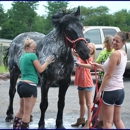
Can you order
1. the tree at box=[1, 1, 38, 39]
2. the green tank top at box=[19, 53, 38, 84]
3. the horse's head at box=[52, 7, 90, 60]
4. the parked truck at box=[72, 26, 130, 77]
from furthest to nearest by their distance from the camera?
the tree at box=[1, 1, 38, 39], the parked truck at box=[72, 26, 130, 77], the horse's head at box=[52, 7, 90, 60], the green tank top at box=[19, 53, 38, 84]

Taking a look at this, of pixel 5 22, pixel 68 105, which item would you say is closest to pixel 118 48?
pixel 68 105

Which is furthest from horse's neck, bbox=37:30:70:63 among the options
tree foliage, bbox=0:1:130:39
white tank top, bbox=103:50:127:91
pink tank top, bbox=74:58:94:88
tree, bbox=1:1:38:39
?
tree, bbox=1:1:38:39

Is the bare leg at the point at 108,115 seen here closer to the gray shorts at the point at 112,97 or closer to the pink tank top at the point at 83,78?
the gray shorts at the point at 112,97

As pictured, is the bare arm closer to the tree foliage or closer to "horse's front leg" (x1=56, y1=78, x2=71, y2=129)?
"horse's front leg" (x1=56, y1=78, x2=71, y2=129)

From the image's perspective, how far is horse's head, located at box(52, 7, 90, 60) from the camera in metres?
5.41

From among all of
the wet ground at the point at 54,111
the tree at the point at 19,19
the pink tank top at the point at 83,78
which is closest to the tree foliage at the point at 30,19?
the tree at the point at 19,19

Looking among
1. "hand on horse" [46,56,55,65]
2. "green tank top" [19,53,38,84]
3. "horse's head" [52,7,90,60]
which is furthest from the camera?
"hand on horse" [46,56,55,65]

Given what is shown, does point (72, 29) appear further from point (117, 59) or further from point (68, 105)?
point (68, 105)

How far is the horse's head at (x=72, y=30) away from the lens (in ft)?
17.7

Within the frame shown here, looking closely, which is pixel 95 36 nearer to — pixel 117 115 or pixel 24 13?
pixel 117 115

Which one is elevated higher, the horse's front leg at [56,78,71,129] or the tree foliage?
the tree foliage

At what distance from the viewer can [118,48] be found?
15.3 feet

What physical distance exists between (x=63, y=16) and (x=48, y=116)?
2.60 m

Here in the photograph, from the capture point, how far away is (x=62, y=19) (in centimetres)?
571
